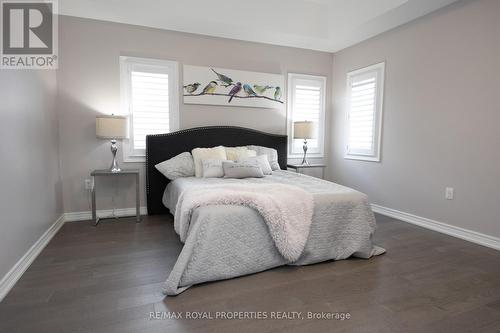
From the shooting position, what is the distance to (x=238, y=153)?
392 centimetres

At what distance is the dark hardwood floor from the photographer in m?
1.66

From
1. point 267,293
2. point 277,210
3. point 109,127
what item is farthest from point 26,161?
point 267,293

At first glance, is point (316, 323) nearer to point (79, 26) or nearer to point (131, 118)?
point (131, 118)

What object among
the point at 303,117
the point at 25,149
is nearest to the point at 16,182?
the point at 25,149

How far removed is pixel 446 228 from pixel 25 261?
416cm

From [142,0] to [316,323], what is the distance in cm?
371

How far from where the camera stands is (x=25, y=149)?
8.01ft

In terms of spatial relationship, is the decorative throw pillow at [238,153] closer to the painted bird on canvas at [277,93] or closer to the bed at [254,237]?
the bed at [254,237]

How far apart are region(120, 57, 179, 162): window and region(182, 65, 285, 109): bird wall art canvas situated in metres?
0.22

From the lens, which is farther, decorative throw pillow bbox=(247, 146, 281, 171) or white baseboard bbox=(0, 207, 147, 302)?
decorative throw pillow bbox=(247, 146, 281, 171)

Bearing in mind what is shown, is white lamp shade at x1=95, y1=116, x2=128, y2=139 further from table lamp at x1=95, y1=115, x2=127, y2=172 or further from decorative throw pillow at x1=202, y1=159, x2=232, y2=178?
decorative throw pillow at x1=202, y1=159, x2=232, y2=178

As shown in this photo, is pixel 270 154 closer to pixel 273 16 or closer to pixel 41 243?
pixel 273 16

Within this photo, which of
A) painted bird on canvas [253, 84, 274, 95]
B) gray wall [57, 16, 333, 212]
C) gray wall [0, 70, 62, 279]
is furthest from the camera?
painted bird on canvas [253, 84, 274, 95]

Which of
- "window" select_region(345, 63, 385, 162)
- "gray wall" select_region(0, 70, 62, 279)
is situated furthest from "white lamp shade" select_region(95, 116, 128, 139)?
"window" select_region(345, 63, 385, 162)
